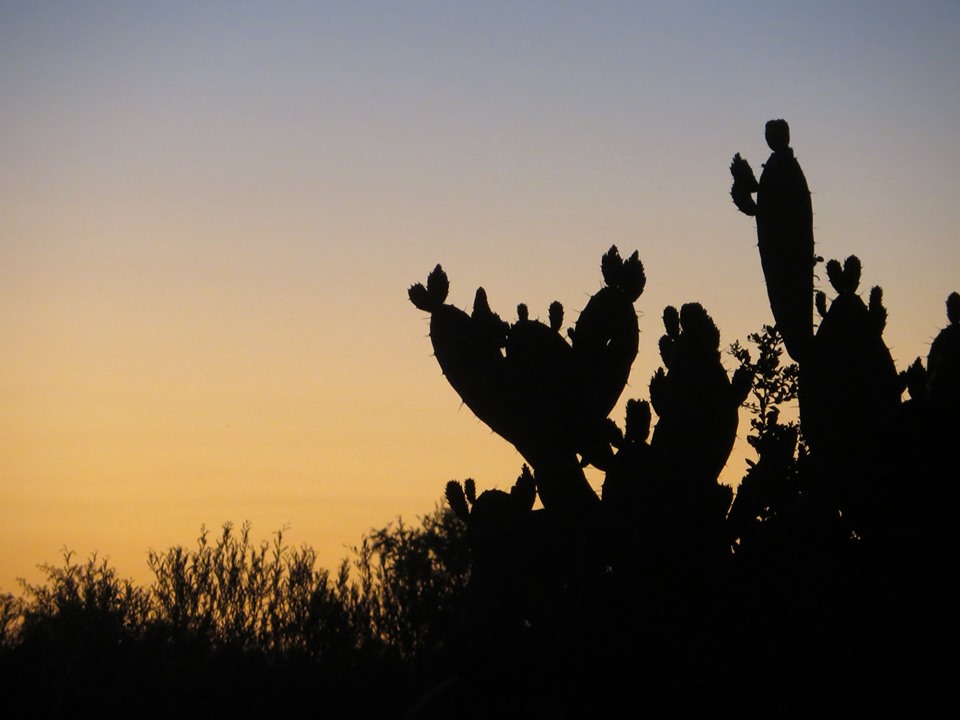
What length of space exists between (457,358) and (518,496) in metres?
1.16

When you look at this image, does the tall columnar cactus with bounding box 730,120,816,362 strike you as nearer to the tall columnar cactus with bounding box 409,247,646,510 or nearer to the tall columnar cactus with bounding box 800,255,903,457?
the tall columnar cactus with bounding box 800,255,903,457

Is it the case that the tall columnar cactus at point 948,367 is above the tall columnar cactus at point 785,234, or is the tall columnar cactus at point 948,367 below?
below

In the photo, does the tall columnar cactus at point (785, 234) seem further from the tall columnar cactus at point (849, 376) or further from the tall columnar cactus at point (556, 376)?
the tall columnar cactus at point (556, 376)

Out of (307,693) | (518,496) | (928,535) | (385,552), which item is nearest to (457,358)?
(518,496)

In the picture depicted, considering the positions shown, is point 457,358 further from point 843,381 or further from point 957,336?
point 957,336

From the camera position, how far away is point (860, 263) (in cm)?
765

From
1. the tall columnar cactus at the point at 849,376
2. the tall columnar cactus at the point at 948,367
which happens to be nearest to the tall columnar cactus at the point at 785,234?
the tall columnar cactus at the point at 849,376

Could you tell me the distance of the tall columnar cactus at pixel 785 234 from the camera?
8.09m

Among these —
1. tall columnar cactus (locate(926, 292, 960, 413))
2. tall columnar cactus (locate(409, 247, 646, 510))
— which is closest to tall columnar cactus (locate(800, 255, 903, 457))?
tall columnar cactus (locate(926, 292, 960, 413))

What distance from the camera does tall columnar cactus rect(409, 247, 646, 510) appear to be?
26.1 feet

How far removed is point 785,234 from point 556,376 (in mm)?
2039

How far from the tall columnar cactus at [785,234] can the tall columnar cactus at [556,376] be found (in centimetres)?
100

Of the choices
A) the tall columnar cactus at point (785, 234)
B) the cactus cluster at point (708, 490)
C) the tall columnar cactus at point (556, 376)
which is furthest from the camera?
the tall columnar cactus at point (785, 234)

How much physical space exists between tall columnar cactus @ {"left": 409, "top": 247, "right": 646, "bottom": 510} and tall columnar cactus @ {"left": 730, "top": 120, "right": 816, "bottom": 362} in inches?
39.4
